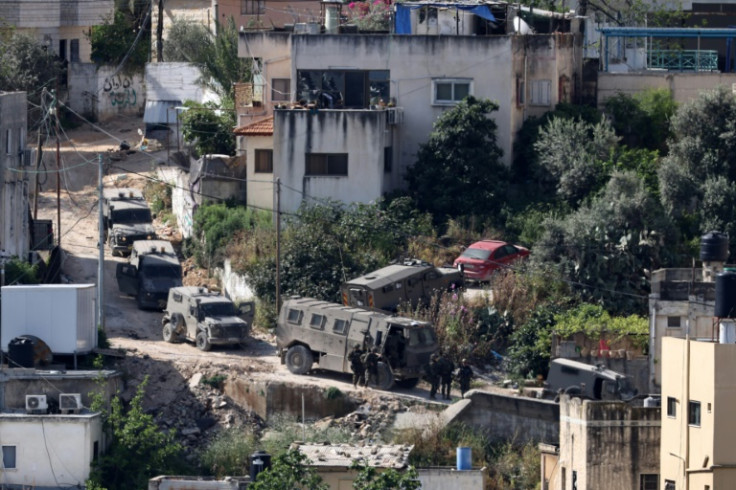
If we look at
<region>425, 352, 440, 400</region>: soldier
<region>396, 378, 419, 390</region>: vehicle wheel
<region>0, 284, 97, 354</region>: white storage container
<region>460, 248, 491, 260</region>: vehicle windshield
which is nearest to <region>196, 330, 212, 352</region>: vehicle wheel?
<region>0, 284, 97, 354</region>: white storage container

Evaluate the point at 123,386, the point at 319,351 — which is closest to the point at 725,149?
the point at 319,351

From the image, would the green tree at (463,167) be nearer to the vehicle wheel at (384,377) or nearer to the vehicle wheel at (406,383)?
the vehicle wheel at (406,383)

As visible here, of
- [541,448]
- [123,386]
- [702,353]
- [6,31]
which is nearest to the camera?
[702,353]

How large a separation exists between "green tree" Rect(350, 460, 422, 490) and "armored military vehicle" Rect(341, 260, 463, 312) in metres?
13.2

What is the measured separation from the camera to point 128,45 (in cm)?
7856

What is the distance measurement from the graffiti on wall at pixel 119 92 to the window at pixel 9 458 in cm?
3432

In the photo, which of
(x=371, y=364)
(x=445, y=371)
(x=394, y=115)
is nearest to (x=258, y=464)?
(x=371, y=364)

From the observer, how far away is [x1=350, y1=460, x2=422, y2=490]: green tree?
118 ft

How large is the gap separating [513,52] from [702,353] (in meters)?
21.5

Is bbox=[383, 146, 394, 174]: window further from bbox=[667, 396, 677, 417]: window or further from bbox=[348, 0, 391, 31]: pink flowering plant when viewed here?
bbox=[667, 396, 677, 417]: window

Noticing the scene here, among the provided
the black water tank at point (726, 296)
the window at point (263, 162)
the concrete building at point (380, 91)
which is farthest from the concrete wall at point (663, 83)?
the black water tank at point (726, 296)

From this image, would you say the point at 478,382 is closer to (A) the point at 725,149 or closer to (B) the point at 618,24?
(A) the point at 725,149

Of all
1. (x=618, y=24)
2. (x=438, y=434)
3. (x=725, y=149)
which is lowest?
(x=438, y=434)

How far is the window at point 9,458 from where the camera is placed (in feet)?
144
